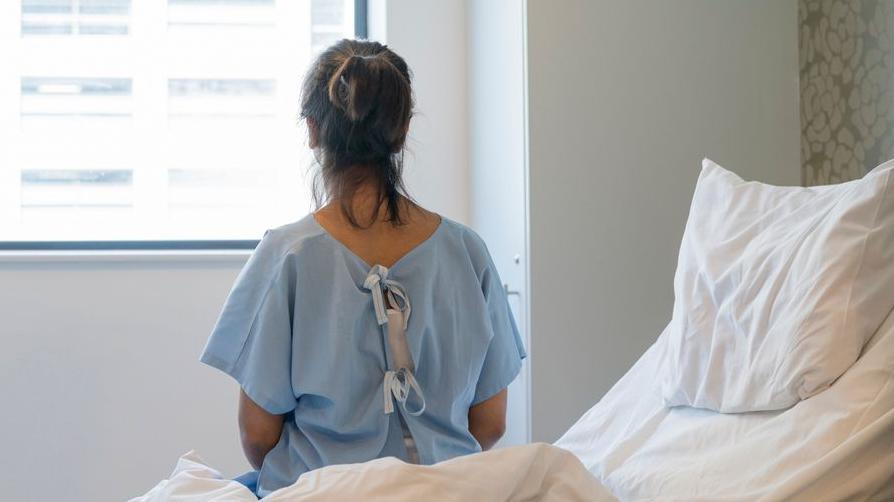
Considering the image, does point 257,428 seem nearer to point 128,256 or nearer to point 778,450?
point 778,450

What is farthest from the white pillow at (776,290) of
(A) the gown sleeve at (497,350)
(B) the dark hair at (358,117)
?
(B) the dark hair at (358,117)

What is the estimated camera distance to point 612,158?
2330 millimetres

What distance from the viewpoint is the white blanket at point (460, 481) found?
1011 millimetres

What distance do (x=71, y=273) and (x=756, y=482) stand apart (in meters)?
2.16

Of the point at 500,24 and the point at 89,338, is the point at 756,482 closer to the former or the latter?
the point at 500,24

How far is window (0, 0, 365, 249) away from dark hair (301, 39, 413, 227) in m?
1.72

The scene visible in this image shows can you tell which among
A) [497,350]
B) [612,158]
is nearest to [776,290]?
[497,350]

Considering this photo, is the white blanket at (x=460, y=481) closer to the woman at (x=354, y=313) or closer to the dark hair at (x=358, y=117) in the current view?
the woman at (x=354, y=313)

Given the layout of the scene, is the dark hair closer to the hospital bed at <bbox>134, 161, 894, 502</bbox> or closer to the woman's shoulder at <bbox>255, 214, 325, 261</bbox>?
the woman's shoulder at <bbox>255, 214, 325, 261</bbox>

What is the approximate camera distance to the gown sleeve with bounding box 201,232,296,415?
137cm

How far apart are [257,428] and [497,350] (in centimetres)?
35

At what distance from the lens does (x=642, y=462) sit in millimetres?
1418


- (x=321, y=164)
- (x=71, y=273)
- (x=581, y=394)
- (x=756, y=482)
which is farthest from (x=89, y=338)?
(x=756, y=482)

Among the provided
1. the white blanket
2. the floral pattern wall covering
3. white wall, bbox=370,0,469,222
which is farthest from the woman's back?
white wall, bbox=370,0,469,222
